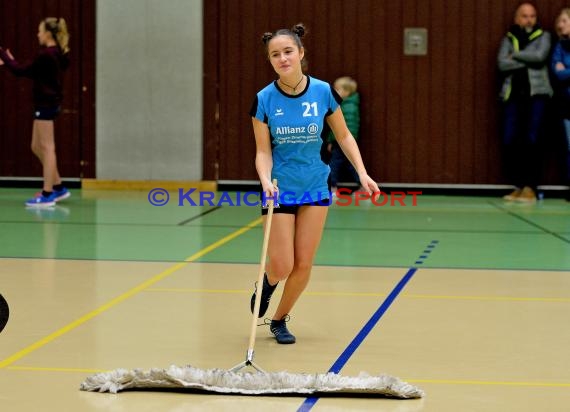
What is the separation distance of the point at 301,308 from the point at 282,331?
3.40 feet

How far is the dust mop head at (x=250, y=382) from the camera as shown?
5219 mm

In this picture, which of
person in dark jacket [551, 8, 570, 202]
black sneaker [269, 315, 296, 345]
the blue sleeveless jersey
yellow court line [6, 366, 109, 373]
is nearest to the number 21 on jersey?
the blue sleeveless jersey

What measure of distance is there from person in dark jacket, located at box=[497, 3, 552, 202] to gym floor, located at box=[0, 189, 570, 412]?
2.30 metres

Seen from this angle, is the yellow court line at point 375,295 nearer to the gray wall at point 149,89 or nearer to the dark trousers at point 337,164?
the dark trousers at point 337,164

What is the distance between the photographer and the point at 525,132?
15242 mm

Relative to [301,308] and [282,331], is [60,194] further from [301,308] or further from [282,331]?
[282,331]

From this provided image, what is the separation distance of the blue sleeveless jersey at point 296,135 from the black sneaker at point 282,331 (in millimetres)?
706

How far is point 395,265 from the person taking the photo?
9.59 meters

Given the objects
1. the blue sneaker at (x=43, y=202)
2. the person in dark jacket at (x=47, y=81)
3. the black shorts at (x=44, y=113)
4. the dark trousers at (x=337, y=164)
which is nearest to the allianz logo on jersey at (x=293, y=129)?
the person in dark jacket at (x=47, y=81)

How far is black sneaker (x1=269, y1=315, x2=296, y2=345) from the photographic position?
6520mm

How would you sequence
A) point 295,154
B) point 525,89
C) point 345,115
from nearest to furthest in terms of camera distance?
point 295,154, point 525,89, point 345,115

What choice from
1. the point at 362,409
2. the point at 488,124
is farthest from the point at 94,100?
the point at 362,409

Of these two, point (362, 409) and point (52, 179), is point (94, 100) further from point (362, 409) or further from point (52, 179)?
point (362, 409)

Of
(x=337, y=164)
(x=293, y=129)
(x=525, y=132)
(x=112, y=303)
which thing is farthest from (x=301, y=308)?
(x=525, y=132)
